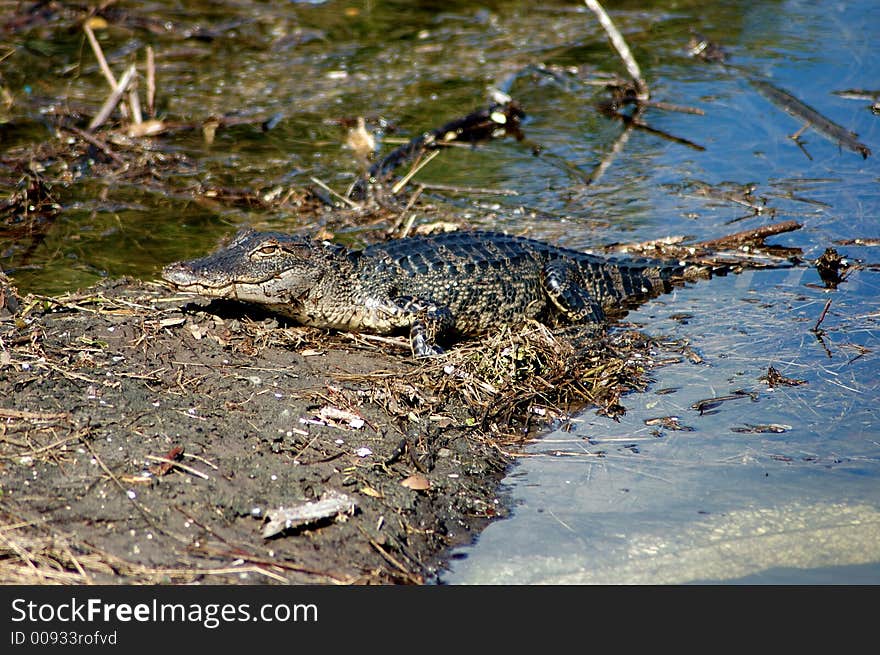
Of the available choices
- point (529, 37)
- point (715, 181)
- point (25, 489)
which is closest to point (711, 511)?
point (25, 489)

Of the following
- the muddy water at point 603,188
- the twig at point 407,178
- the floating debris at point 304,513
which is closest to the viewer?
the floating debris at point 304,513

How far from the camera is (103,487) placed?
167 inches

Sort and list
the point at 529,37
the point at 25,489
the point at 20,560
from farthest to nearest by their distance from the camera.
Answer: the point at 529,37 → the point at 25,489 → the point at 20,560

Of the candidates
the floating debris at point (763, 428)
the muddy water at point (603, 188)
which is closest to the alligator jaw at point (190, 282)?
the muddy water at point (603, 188)

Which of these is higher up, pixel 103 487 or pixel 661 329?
pixel 103 487

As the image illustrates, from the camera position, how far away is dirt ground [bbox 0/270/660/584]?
13.2 feet

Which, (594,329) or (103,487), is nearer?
(103,487)

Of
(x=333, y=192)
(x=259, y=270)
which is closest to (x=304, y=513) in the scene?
(x=259, y=270)

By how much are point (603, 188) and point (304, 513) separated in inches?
218

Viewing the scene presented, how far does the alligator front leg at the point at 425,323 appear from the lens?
603 centimetres

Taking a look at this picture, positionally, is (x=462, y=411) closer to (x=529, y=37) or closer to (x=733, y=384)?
(x=733, y=384)

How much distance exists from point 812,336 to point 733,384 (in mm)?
887

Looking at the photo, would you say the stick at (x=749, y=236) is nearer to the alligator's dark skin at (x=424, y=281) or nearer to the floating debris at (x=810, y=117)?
the alligator's dark skin at (x=424, y=281)

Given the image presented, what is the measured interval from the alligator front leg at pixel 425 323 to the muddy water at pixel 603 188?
42.3 inches
